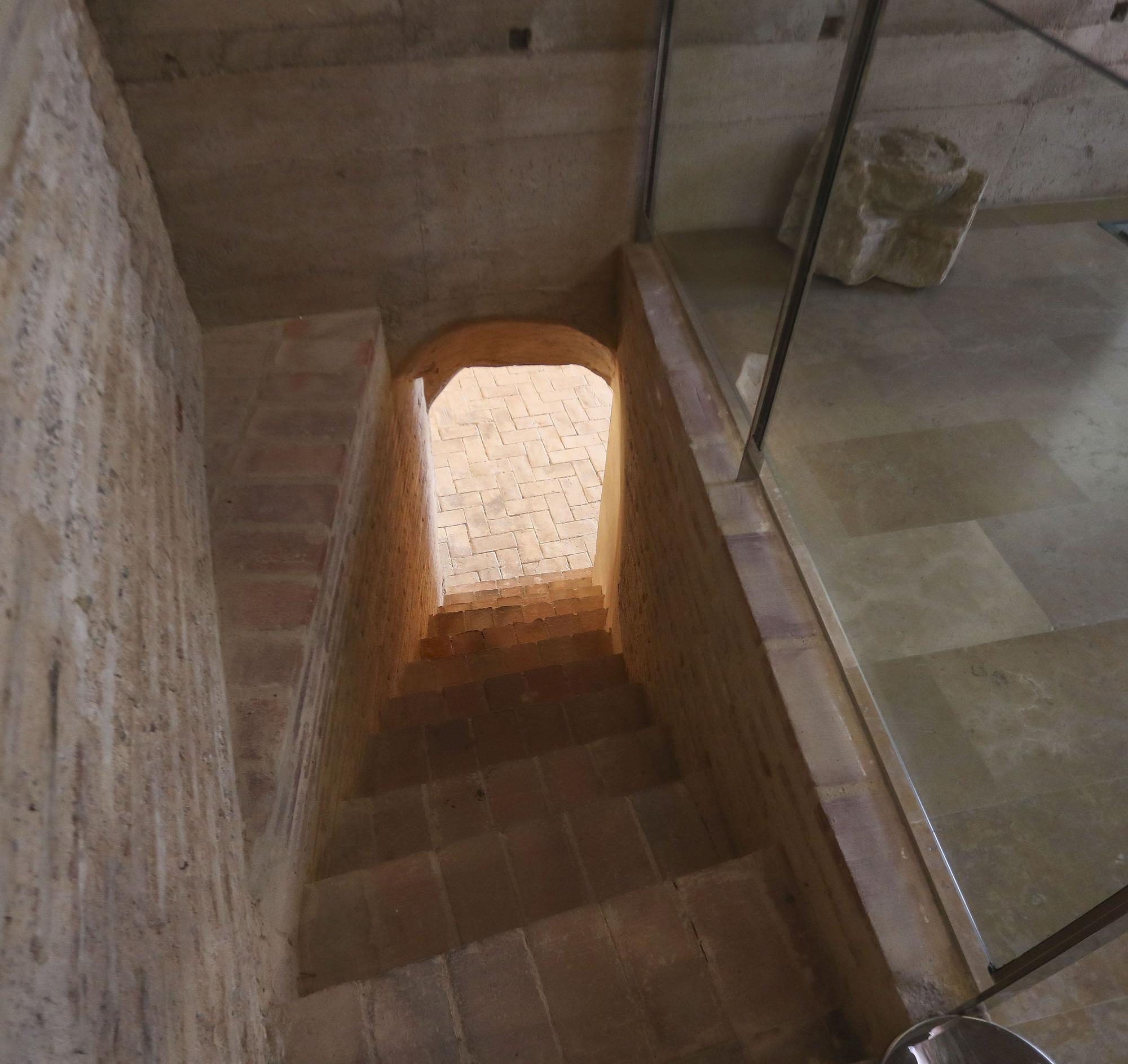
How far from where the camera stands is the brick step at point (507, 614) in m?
6.41

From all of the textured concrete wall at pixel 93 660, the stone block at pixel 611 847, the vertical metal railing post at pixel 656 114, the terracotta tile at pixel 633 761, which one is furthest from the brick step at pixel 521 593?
the textured concrete wall at pixel 93 660

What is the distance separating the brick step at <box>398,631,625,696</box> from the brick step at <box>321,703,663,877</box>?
1.17 meters

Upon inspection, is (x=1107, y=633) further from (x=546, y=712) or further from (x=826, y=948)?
(x=546, y=712)

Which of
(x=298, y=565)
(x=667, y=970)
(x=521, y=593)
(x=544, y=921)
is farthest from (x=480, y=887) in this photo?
(x=521, y=593)

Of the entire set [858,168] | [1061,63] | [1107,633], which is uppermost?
[858,168]

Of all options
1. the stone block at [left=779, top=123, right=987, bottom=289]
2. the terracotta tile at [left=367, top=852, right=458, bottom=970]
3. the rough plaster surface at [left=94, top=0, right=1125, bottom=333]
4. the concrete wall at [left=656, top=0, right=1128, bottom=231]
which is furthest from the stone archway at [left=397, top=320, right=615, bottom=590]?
the terracotta tile at [left=367, top=852, right=458, bottom=970]

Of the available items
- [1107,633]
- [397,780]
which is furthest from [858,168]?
[397,780]

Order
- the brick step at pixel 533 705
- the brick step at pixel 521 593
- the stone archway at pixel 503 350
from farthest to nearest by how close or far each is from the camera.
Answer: the brick step at pixel 521 593, the stone archway at pixel 503 350, the brick step at pixel 533 705

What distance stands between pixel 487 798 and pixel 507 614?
3224 millimetres

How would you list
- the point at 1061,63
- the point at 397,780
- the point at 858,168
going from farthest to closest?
1. the point at 397,780
2. the point at 858,168
3. the point at 1061,63

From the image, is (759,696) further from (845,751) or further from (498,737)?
(498,737)

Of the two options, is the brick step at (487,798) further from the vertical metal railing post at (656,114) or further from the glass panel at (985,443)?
the vertical metal railing post at (656,114)

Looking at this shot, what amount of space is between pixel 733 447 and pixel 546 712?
1788 millimetres

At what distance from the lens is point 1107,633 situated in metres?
2.21
